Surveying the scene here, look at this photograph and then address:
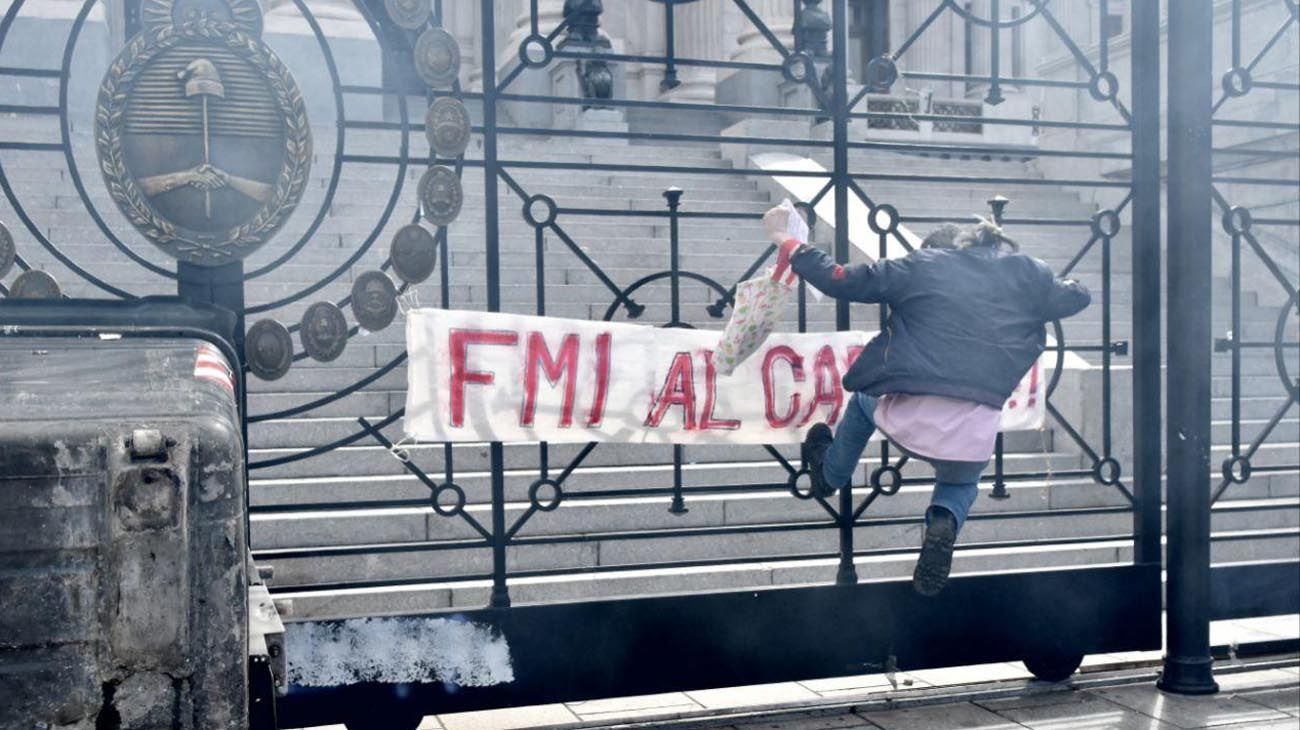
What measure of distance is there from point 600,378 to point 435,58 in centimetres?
142

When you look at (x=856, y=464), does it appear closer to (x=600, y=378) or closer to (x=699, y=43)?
(x=600, y=378)

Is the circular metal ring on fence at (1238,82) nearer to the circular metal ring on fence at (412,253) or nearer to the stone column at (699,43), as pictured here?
the circular metal ring on fence at (412,253)

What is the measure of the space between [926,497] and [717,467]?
4.24ft

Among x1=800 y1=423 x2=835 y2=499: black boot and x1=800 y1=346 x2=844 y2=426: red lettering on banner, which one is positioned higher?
x1=800 y1=346 x2=844 y2=426: red lettering on banner

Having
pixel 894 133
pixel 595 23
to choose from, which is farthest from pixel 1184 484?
pixel 894 133

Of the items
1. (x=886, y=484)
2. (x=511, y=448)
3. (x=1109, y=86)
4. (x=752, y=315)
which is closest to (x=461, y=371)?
(x=752, y=315)

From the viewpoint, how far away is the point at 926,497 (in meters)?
8.40

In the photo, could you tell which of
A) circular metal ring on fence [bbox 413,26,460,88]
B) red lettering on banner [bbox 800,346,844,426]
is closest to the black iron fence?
circular metal ring on fence [bbox 413,26,460,88]

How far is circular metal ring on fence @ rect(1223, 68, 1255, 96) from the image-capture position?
657cm

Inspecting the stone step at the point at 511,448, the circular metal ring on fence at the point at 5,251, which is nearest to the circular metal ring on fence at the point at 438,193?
the circular metal ring on fence at the point at 5,251

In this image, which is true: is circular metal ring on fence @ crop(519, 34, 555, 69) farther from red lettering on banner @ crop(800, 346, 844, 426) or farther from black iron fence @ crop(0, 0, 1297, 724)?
red lettering on banner @ crop(800, 346, 844, 426)

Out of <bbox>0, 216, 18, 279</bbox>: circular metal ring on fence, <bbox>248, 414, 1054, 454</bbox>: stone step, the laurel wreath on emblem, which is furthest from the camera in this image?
<bbox>248, 414, 1054, 454</bbox>: stone step

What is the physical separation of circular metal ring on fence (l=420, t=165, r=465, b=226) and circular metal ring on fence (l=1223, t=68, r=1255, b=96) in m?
3.76

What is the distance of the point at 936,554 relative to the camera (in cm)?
550
